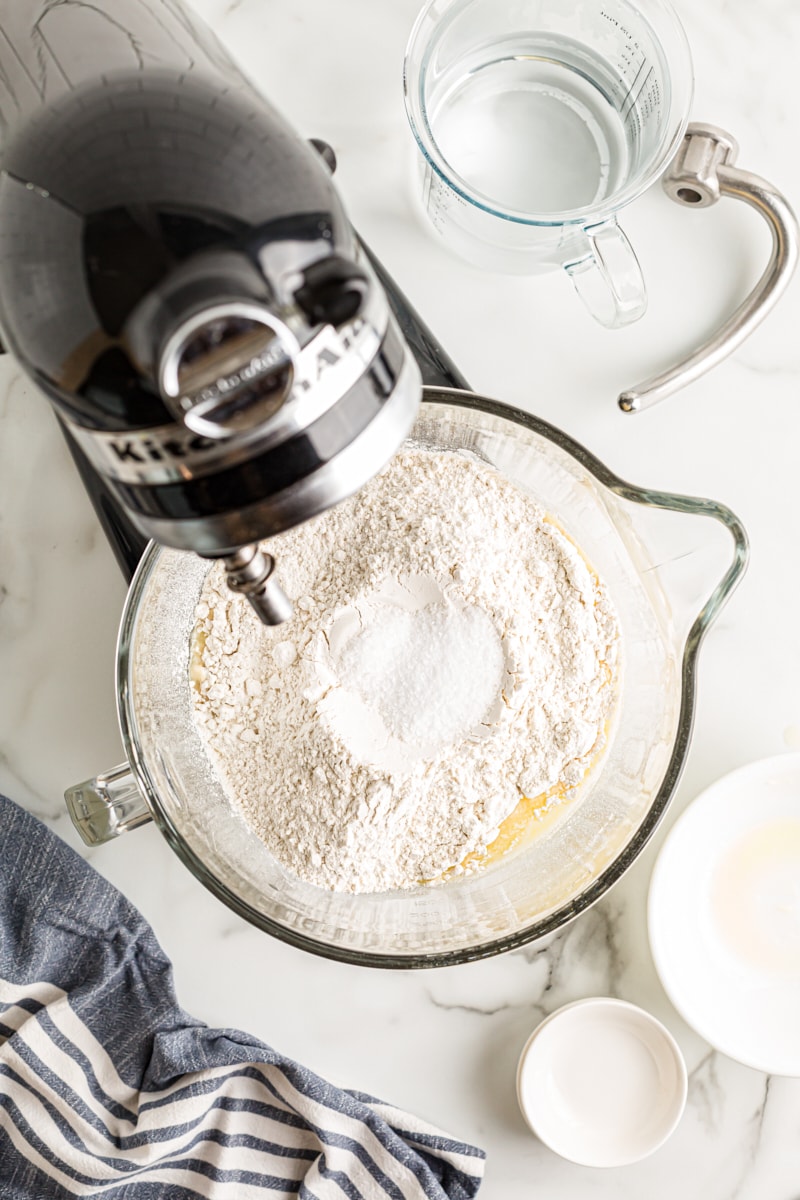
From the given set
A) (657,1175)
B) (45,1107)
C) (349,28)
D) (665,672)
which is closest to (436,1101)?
(657,1175)

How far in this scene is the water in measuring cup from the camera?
0.88 meters

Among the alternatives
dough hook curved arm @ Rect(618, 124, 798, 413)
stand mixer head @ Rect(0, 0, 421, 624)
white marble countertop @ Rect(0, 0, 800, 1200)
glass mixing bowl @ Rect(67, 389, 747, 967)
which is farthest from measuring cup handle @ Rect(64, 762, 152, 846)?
dough hook curved arm @ Rect(618, 124, 798, 413)

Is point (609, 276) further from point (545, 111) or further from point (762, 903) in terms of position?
point (762, 903)

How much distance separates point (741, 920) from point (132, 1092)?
594 millimetres

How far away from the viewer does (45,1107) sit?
91 cm

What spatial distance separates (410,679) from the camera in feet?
2.49

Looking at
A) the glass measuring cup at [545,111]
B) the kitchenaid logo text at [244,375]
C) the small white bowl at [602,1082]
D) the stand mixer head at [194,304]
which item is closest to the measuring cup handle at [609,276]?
the glass measuring cup at [545,111]

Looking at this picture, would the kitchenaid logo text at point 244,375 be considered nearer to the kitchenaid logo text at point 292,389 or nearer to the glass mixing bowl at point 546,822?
the kitchenaid logo text at point 292,389

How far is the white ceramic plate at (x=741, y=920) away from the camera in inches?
35.8

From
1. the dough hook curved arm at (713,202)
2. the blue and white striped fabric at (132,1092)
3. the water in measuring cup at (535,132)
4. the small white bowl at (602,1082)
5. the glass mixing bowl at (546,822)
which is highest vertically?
the water in measuring cup at (535,132)

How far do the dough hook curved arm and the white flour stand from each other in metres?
0.20

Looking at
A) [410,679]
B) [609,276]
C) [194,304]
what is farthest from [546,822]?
[194,304]

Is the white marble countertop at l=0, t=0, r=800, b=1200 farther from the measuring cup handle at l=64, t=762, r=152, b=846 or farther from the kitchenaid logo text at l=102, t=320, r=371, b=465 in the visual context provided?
the kitchenaid logo text at l=102, t=320, r=371, b=465

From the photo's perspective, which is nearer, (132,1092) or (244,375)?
(244,375)
